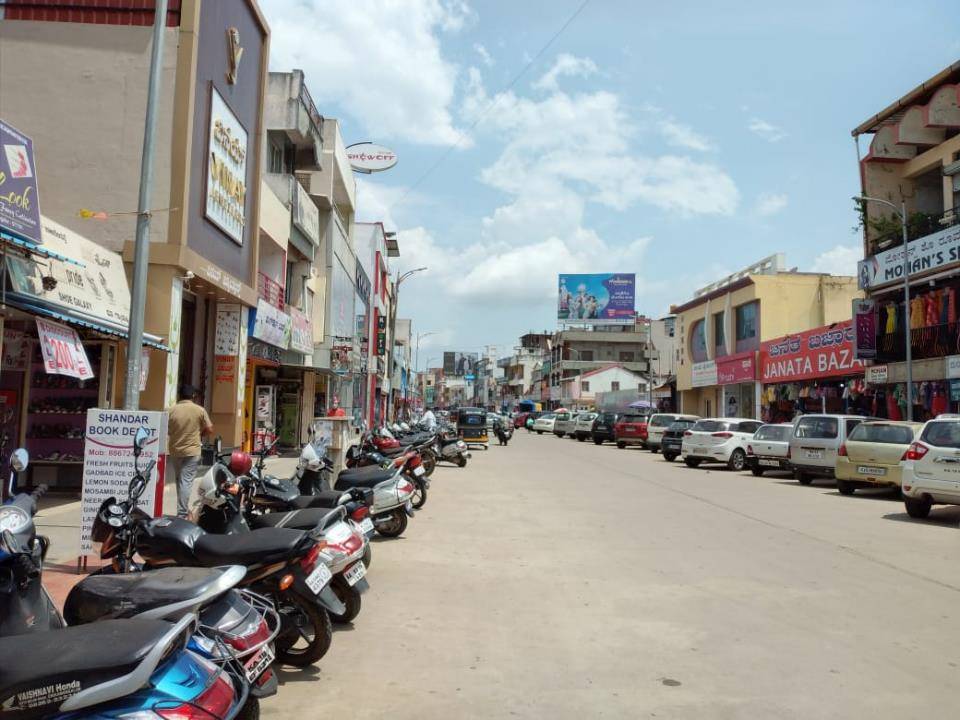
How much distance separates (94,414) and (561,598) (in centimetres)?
488

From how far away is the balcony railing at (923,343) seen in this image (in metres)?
25.6

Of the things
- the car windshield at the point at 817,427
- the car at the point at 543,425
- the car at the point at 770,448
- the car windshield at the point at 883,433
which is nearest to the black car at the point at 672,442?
the car at the point at 770,448

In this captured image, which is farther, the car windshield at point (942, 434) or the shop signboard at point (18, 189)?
the car windshield at point (942, 434)

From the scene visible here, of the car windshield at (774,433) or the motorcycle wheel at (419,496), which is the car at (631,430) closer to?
the car windshield at (774,433)

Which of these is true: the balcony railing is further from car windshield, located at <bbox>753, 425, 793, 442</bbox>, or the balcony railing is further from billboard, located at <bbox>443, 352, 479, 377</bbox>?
billboard, located at <bbox>443, 352, 479, 377</bbox>

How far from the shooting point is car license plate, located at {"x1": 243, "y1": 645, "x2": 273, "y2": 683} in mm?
3908

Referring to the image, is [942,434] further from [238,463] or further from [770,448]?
[238,463]

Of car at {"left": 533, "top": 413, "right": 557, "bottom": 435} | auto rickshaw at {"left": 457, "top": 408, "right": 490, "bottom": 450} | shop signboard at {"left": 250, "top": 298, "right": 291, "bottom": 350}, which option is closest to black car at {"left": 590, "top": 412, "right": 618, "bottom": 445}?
auto rickshaw at {"left": 457, "top": 408, "right": 490, "bottom": 450}

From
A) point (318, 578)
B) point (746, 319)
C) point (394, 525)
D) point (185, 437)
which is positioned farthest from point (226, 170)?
point (746, 319)

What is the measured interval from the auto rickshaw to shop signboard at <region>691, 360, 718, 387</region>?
19653 millimetres

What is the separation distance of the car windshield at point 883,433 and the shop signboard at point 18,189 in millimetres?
15260

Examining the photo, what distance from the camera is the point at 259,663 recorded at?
4.00 m

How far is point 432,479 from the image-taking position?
61.4 feet

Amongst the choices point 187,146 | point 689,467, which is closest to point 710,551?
point 187,146
